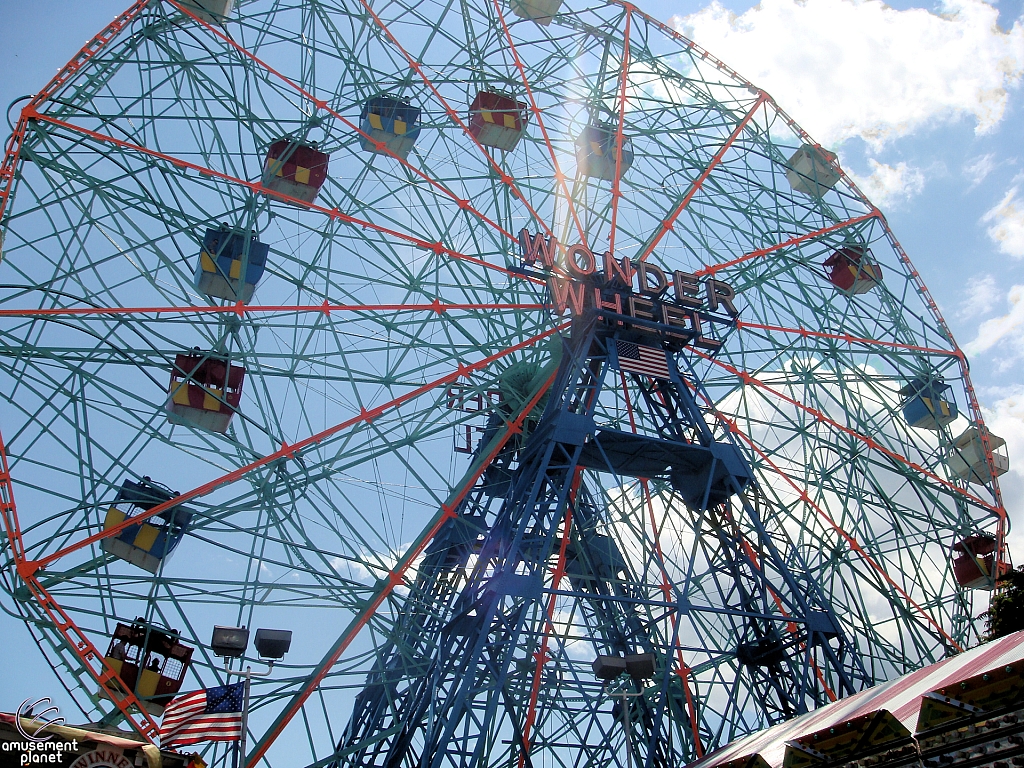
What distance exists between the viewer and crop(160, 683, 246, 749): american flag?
14539 millimetres

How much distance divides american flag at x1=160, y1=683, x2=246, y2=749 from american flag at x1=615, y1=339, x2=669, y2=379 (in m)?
10.9

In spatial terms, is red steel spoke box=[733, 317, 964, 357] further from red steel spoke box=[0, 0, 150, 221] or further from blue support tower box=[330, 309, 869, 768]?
red steel spoke box=[0, 0, 150, 221]

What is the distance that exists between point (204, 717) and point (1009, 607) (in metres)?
14.7

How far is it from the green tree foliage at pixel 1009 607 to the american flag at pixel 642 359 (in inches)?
317

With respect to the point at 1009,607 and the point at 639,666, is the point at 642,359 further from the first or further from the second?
the point at 1009,607

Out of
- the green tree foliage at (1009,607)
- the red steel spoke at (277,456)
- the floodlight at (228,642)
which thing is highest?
the red steel spoke at (277,456)

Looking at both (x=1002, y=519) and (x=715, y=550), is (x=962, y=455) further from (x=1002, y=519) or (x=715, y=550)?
(x=715, y=550)

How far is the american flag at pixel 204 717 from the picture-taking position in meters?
14.5

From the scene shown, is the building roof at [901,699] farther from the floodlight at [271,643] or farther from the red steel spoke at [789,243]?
the red steel spoke at [789,243]

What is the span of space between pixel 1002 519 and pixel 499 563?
15.8 m

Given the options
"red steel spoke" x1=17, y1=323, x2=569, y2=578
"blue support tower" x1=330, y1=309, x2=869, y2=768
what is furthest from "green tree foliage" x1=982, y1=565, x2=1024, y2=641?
"red steel spoke" x1=17, y1=323, x2=569, y2=578

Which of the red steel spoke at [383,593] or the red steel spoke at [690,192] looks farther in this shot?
the red steel spoke at [690,192]

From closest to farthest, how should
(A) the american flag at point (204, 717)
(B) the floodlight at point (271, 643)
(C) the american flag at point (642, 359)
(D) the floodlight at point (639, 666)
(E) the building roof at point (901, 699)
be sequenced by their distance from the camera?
1. (E) the building roof at point (901, 699)
2. (A) the american flag at point (204, 717)
3. (B) the floodlight at point (271, 643)
4. (D) the floodlight at point (639, 666)
5. (C) the american flag at point (642, 359)

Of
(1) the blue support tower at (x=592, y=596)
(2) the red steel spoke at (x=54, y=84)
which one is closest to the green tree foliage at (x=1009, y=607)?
(1) the blue support tower at (x=592, y=596)
